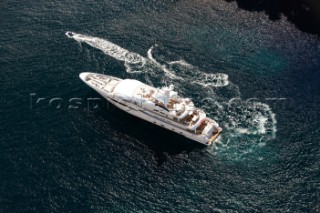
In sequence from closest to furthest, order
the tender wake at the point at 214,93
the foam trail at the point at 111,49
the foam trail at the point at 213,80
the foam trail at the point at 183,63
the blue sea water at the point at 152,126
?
the blue sea water at the point at 152,126 → the tender wake at the point at 214,93 → the foam trail at the point at 213,80 → the foam trail at the point at 183,63 → the foam trail at the point at 111,49

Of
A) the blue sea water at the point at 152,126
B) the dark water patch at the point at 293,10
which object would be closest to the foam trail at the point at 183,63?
the blue sea water at the point at 152,126

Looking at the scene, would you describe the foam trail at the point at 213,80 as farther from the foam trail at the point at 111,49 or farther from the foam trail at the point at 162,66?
the foam trail at the point at 111,49

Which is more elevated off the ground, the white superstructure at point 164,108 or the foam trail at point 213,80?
the foam trail at point 213,80

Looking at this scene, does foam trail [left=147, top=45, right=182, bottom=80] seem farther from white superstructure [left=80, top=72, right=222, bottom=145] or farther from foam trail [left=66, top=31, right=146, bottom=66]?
white superstructure [left=80, top=72, right=222, bottom=145]

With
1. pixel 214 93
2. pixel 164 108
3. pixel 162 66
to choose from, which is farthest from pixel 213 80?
pixel 164 108

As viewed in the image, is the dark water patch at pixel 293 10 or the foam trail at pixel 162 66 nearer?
the foam trail at pixel 162 66

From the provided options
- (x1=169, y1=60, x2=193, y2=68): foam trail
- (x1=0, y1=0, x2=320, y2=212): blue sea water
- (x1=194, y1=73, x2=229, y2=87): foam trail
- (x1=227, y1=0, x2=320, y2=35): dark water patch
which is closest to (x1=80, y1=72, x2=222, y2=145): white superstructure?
(x1=0, y1=0, x2=320, y2=212): blue sea water

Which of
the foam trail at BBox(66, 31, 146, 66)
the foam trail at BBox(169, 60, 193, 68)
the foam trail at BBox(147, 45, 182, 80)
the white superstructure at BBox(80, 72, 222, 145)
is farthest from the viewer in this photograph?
the foam trail at BBox(66, 31, 146, 66)
